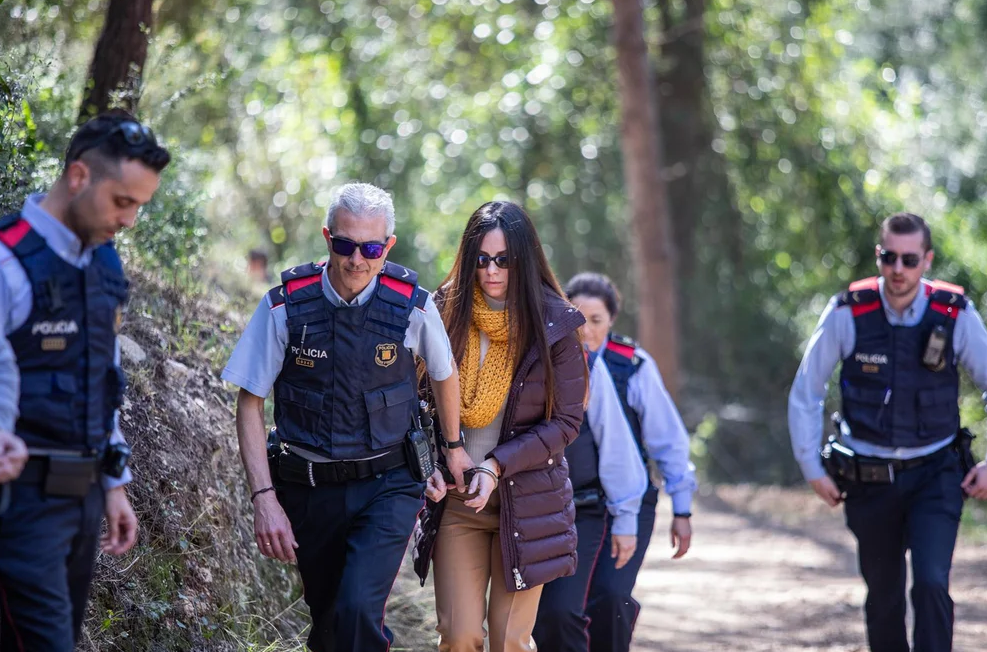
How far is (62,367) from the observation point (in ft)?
10.8

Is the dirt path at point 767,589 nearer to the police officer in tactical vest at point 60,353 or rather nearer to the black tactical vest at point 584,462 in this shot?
the black tactical vest at point 584,462

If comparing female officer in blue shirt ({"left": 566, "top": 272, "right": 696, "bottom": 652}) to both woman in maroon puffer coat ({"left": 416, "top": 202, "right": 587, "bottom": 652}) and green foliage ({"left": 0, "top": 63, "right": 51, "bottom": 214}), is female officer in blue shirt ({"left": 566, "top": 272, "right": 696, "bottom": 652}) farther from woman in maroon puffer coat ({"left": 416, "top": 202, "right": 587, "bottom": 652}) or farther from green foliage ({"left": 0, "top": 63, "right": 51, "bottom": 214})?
green foliage ({"left": 0, "top": 63, "right": 51, "bottom": 214})

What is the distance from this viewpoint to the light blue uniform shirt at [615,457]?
5438 mm

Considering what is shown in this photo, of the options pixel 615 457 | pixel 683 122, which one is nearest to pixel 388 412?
pixel 615 457

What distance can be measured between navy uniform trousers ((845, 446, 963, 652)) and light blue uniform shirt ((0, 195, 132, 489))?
426 centimetres

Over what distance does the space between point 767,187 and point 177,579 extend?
14.0 metres

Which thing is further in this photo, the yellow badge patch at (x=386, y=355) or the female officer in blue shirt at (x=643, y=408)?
the female officer in blue shirt at (x=643, y=408)

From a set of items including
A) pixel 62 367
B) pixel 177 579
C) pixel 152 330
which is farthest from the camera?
pixel 152 330

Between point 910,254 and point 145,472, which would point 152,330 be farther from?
point 910,254

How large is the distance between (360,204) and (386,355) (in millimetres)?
566

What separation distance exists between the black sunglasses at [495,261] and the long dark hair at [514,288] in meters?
0.02

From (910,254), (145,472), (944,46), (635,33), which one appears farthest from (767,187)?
(145,472)

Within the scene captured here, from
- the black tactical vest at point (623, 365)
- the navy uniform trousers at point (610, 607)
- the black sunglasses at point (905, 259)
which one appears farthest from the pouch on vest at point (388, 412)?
the black sunglasses at point (905, 259)

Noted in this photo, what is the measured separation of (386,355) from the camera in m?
4.27
